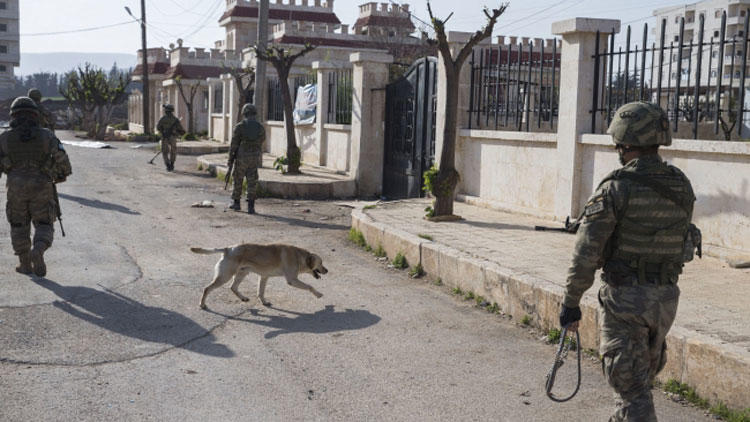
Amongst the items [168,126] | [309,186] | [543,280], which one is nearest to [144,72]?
[168,126]

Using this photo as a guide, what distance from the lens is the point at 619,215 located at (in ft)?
11.4

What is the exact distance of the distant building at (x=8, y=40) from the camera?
96188mm

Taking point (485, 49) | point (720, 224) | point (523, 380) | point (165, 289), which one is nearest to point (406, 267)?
point (165, 289)

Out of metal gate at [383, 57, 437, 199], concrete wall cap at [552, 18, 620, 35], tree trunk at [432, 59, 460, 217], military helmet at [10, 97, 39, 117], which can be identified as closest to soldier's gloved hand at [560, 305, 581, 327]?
military helmet at [10, 97, 39, 117]

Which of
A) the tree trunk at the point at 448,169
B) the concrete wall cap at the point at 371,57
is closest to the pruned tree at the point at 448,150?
the tree trunk at the point at 448,169

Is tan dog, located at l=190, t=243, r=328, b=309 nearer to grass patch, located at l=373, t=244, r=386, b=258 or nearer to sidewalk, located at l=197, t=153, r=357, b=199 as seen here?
grass patch, located at l=373, t=244, r=386, b=258

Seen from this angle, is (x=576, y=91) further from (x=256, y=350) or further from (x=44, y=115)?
(x=44, y=115)

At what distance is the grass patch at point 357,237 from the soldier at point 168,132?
436 inches

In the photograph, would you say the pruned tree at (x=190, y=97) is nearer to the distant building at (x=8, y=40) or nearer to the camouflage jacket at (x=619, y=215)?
the camouflage jacket at (x=619, y=215)

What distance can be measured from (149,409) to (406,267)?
14.8ft

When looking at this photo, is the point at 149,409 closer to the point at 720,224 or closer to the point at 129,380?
the point at 129,380

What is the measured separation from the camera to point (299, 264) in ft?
21.8

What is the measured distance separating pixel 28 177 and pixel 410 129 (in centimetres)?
820

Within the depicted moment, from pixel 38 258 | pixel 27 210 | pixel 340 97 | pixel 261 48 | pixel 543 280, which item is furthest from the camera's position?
pixel 261 48
